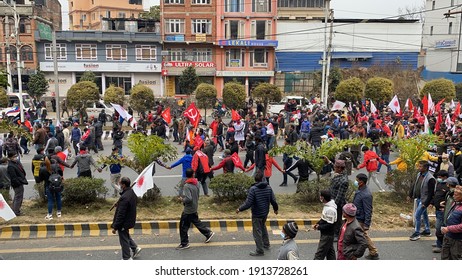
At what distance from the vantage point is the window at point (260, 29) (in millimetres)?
38781

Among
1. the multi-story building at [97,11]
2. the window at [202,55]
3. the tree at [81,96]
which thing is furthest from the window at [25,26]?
the tree at [81,96]

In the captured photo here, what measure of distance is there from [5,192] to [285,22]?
1401 inches

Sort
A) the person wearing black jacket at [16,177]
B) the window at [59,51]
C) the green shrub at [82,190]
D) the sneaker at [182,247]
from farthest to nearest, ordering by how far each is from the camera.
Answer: the window at [59,51], the green shrub at [82,190], the person wearing black jacket at [16,177], the sneaker at [182,247]

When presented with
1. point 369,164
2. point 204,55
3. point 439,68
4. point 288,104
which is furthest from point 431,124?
point 439,68

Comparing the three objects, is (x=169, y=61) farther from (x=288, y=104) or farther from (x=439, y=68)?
(x=439, y=68)

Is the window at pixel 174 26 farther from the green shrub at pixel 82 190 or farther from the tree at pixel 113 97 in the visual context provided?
the green shrub at pixel 82 190

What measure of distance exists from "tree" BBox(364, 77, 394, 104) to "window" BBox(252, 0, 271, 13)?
48.2 feet

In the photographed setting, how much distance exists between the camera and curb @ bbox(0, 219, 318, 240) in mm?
8383

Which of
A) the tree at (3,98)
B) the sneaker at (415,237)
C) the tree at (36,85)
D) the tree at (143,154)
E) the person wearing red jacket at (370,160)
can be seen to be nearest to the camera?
the sneaker at (415,237)

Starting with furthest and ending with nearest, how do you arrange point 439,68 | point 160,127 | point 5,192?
point 439,68
point 160,127
point 5,192

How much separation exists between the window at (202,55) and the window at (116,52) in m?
6.34

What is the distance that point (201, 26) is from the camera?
127 ft

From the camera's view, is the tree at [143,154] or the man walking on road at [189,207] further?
the tree at [143,154]

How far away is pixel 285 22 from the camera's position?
40.9 m
